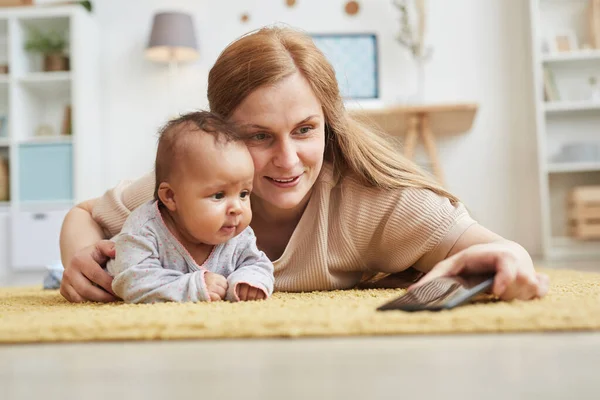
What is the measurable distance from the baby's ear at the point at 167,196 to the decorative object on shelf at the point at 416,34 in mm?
2856

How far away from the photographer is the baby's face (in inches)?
42.8

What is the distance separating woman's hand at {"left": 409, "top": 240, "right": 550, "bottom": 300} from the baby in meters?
0.32

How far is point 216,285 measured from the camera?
110 centimetres

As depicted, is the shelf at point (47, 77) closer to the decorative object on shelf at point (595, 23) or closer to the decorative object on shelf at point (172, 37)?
the decorative object on shelf at point (172, 37)

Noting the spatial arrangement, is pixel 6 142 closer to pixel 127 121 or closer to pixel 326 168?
pixel 127 121

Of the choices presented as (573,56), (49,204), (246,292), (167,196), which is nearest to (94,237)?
(167,196)

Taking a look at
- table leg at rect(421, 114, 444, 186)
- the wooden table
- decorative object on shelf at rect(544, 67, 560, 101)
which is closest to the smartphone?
the wooden table

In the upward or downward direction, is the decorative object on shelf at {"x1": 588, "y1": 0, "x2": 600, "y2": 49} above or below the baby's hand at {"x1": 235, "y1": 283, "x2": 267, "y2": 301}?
above

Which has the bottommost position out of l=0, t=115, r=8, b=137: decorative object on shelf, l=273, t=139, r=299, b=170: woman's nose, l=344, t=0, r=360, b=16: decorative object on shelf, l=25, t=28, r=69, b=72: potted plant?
l=273, t=139, r=299, b=170: woman's nose

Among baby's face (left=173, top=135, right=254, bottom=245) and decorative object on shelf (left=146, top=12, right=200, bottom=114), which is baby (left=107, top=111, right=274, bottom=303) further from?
decorative object on shelf (left=146, top=12, right=200, bottom=114)

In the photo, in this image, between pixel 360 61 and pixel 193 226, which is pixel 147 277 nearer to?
pixel 193 226

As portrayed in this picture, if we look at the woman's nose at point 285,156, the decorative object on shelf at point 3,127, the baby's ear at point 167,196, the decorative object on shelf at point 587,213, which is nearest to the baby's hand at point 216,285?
the baby's ear at point 167,196

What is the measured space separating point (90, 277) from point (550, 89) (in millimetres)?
3310

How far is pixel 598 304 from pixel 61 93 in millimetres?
4057
